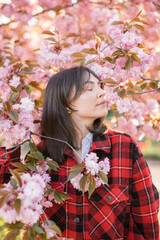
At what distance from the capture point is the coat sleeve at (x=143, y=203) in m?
1.37

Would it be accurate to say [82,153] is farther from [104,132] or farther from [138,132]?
[138,132]

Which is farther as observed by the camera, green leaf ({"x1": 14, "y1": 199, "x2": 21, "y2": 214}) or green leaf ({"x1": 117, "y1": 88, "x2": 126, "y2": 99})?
green leaf ({"x1": 117, "y1": 88, "x2": 126, "y2": 99})

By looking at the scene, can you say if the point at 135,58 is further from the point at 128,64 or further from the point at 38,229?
the point at 38,229

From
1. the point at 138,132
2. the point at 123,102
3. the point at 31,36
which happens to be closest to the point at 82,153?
the point at 123,102

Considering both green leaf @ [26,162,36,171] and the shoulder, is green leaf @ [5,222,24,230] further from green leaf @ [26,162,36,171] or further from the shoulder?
the shoulder

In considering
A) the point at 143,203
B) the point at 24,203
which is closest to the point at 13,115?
the point at 24,203

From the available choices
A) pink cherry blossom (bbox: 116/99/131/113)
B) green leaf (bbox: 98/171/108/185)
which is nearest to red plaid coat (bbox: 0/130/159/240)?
pink cherry blossom (bbox: 116/99/131/113)

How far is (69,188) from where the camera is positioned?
143cm

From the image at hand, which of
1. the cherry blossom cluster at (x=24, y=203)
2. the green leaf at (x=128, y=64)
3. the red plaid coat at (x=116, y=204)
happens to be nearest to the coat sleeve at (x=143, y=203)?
the red plaid coat at (x=116, y=204)

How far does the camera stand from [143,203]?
137cm

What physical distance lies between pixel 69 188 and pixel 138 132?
45.4 inches

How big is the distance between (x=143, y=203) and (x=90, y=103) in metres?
0.57

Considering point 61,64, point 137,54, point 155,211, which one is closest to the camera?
point 137,54

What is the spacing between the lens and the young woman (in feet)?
4.46
